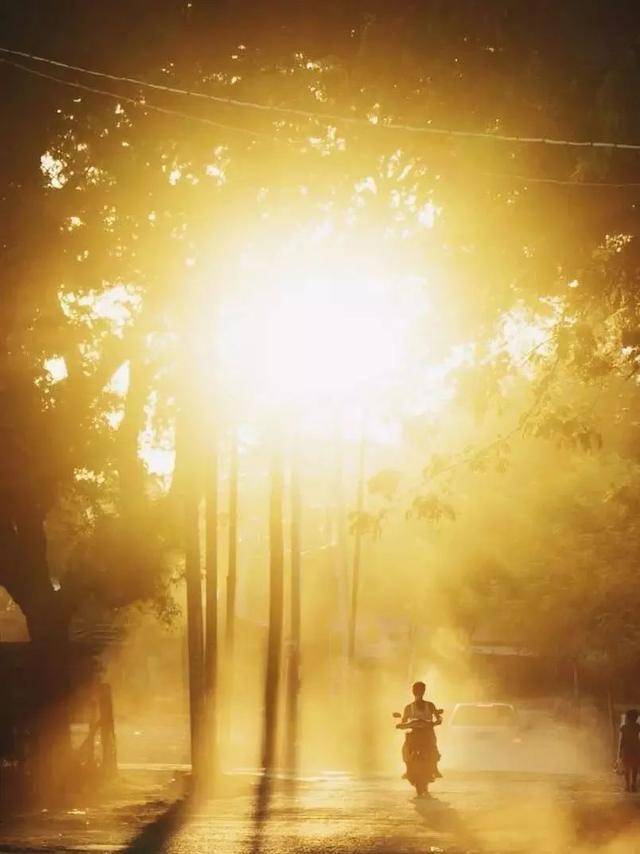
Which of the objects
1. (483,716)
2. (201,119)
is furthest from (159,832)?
(483,716)

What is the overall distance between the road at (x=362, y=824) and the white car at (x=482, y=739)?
40.2ft

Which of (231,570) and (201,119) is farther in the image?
(231,570)

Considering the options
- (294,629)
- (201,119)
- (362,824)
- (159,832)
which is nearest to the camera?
(201,119)

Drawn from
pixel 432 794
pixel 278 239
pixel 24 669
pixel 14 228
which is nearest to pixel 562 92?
pixel 14 228

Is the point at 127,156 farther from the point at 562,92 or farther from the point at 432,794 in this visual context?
the point at 432,794

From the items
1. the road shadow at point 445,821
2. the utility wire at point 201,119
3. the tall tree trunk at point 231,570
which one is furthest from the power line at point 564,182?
the tall tree trunk at point 231,570

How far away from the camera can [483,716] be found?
41.0 metres

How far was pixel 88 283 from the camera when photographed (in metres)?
18.8

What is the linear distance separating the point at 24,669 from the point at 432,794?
7434mm

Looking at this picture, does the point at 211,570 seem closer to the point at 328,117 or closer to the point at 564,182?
the point at 328,117

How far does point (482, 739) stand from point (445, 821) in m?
20.6

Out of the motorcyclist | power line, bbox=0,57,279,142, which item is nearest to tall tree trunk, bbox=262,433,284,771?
the motorcyclist

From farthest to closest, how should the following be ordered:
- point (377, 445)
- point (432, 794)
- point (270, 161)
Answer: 1. point (377, 445)
2. point (432, 794)
3. point (270, 161)

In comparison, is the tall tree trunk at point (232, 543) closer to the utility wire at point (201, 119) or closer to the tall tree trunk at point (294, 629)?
the tall tree trunk at point (294, 629)
